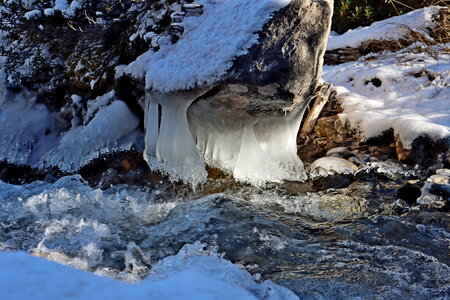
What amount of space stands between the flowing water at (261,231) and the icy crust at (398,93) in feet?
2.34

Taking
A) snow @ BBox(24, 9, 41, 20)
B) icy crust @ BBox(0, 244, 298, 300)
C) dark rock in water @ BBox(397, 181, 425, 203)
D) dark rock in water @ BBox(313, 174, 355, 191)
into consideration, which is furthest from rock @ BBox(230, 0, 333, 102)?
snow @ BBox(24, 9, 41, 20)

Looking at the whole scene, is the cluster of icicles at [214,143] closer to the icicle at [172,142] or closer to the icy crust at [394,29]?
the icicle at [172,142]

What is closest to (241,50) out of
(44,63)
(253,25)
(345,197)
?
(253,25)

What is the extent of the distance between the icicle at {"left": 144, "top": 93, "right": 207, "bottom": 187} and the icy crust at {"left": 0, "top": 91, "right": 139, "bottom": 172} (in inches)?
20.8

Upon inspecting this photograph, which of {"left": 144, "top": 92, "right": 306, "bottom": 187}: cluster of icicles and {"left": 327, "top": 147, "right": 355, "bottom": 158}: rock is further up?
{"left": 144, "top": 92, "right": 306, "bottom": 187}: cluster of icicles

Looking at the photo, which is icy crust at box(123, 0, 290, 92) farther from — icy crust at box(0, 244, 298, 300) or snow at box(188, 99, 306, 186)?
icy crust at box(0, 244, 298, 300)

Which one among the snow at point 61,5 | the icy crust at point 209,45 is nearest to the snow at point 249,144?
the icy crust at point 209,45

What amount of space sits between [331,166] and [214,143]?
1.06 metres

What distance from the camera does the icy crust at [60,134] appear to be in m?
4.32

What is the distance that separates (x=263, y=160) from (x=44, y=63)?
9.04ft

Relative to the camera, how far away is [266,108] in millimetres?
3750

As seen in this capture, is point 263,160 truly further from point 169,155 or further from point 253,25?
point 253,25

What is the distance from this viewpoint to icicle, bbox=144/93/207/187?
372 centimetres

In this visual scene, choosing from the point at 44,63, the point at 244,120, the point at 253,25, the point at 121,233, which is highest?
the point at 253,25
